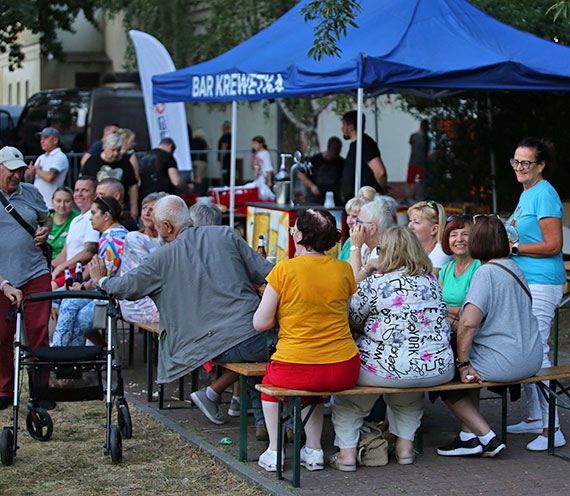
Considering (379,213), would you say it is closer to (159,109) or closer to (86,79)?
(159,109)

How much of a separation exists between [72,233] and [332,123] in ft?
49.5

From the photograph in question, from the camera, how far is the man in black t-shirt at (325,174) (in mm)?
12246

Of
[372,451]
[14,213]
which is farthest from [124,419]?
[14,213]

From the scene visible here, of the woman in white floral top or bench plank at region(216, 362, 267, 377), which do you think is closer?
the woman in white floral top

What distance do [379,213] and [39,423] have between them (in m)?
2.63

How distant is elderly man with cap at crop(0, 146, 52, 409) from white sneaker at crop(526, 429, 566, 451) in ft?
11.7

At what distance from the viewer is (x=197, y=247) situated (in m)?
6.17

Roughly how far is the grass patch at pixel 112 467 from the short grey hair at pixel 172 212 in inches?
55.9

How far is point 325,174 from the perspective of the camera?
12.4 m

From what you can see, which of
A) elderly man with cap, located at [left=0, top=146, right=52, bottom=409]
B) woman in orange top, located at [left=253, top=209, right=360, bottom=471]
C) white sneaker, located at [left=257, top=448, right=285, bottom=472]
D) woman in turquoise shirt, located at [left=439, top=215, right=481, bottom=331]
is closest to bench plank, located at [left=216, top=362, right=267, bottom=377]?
woman in orange top, located at [left=253, top=209, right=360, bottom=471]

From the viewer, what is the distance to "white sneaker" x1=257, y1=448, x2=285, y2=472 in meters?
5.57

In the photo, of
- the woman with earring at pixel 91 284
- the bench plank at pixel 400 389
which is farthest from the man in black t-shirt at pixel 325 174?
the bench plank at pixel 400 389

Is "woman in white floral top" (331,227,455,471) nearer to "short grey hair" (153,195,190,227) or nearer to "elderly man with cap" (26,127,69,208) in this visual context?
"short grey hair" (153,195,190,227)

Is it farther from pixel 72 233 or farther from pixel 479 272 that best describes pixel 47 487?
pixel 72 233
